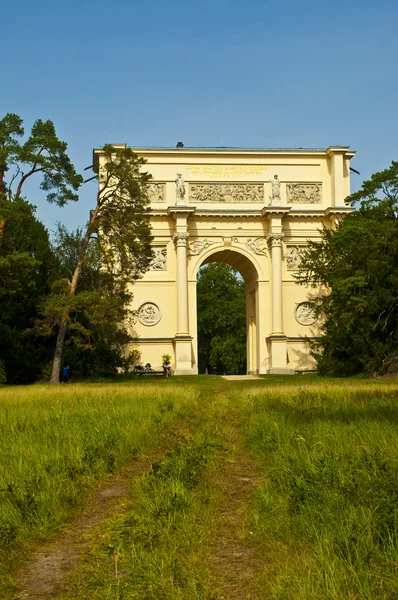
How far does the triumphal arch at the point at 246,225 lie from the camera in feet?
155

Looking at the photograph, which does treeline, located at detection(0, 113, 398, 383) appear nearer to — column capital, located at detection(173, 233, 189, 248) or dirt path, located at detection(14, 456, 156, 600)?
column capital, located at detection(173, 233, 189, 248)

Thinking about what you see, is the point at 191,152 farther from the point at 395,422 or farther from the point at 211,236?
the point at 395,422

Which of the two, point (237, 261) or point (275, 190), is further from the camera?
point (237, 261)

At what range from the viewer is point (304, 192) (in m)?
48.9

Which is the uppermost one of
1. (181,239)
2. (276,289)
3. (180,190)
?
(180,190)

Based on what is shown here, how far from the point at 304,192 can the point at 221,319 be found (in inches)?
1209

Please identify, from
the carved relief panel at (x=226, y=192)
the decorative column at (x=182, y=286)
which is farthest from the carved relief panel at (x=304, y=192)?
the decorative column at (x=182, y=286)

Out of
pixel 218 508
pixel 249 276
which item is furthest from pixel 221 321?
pixel 218 508

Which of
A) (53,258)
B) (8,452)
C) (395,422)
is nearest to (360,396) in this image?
(395,422)

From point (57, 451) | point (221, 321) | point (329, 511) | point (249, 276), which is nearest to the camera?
point (329, 511)

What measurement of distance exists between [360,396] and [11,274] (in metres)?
15.1

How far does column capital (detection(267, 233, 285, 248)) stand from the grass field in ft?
119

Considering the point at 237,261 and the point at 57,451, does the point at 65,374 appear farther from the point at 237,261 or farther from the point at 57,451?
the point at 57,451

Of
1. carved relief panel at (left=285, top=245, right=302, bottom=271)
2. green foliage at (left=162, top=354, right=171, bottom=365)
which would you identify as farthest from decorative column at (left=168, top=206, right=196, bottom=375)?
carved relief panel at (left=285, top=245, right=302, bottom=271)
